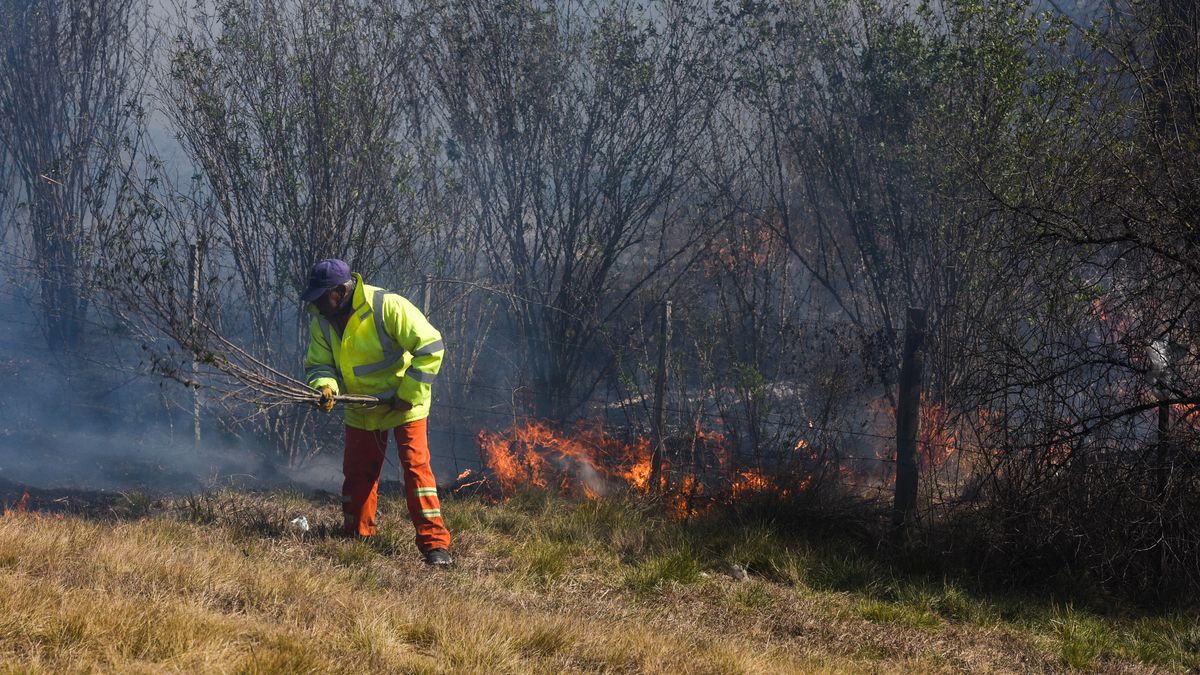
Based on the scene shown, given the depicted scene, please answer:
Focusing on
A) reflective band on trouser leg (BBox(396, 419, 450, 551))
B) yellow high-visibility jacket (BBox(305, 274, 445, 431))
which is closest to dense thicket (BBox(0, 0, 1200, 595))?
yellow high-visibility jacket (BBox(305, 274, 445, 431))

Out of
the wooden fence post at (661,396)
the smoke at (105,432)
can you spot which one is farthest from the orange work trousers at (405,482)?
the smoke at (105,432)

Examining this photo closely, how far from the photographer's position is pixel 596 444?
31.1 ft

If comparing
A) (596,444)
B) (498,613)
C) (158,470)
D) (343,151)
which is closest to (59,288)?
(158,470)

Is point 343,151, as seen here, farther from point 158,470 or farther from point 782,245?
point 782,245

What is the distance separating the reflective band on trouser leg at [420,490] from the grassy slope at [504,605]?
18cm

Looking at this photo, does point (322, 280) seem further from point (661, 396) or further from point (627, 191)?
point (627, 191)

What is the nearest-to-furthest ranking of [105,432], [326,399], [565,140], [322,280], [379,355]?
[326,399] < [322,280] < [379,355] < [565,140] < [105,432]

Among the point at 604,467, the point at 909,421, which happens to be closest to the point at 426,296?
the point at 604,467

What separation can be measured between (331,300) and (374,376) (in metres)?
0.53

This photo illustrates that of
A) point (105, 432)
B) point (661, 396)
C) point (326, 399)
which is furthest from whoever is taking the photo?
point (105, 432)

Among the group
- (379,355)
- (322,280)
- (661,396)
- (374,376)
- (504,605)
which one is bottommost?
(504,605)

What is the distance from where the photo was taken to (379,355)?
21.0 ft

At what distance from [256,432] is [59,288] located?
526cm

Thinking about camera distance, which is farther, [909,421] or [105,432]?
[105,432]
